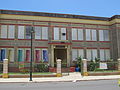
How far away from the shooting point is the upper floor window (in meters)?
25.2

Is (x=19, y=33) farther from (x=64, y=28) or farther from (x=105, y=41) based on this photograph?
(x=105, y=41)

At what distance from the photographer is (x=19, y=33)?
25.8 meters

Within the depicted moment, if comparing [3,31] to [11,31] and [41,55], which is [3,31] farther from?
[41,55]

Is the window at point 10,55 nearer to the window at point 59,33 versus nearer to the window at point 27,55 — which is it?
the window at point 27,55

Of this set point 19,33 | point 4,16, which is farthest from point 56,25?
point 4,16

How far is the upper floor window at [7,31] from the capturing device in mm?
25172

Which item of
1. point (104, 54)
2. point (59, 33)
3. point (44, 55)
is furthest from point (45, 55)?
point (104, 54)

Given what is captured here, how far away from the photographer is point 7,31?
83.5 feet

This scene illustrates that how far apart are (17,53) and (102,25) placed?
15.5m

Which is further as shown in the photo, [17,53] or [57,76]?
[17,53]

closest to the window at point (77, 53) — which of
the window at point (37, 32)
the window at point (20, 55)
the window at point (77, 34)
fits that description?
the window at point (77, 34)

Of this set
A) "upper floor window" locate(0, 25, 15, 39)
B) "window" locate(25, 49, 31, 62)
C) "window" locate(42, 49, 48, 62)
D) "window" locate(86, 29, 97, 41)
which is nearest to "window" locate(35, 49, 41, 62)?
"window" locate(42, 49, 48, 62)

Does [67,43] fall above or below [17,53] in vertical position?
above

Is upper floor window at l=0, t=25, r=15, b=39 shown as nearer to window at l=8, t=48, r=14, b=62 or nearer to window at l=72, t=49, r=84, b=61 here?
window at l=8, t=48, r=14, b=62
